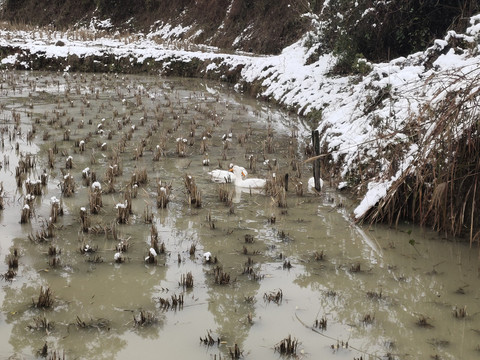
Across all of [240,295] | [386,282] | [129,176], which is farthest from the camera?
[129,176]

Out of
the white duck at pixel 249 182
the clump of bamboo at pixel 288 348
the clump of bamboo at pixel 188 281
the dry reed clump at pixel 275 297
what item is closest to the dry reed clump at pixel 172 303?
the clump of bamboo at pixel 188 281

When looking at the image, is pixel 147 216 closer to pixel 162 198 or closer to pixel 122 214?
pixel 122 214

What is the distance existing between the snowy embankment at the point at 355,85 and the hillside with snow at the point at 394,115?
0.07 ft

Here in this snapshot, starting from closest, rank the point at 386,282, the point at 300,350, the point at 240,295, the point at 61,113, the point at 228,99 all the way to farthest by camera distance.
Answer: the point at 300,350
the point at 240,295
the point at 386,282
the point at 61,113
the point at 228,99

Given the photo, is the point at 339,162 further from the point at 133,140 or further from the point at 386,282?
the point at 133,140

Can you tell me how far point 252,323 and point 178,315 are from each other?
1.84 ft

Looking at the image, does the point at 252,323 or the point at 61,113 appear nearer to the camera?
the point at 252,323

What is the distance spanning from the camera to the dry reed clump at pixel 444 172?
4777 millimetres

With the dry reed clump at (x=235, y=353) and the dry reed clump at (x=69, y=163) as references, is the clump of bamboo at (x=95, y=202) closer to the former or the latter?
the dry reed clump at (x=69, y=163)

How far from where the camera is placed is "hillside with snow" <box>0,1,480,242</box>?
504 centimetres

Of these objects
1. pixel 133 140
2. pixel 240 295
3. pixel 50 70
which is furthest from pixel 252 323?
pixel 50 70

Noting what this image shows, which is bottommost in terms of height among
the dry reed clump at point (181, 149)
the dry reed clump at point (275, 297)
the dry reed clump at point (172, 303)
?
the dry reed clump at point (172, 303)

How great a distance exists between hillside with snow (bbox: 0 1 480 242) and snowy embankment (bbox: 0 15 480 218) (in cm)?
2

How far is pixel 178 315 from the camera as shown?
3.92 metres
